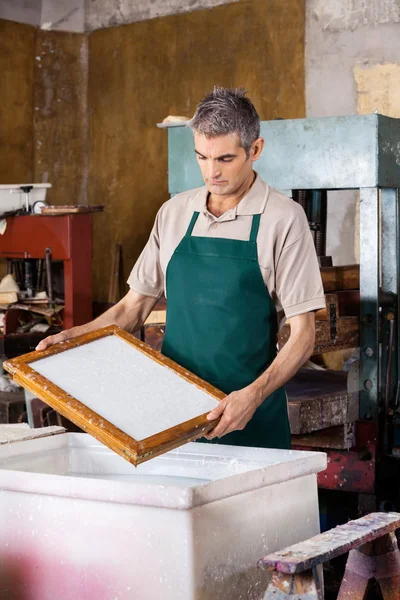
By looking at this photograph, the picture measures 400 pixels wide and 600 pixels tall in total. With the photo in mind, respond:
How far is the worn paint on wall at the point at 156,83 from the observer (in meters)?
7.58

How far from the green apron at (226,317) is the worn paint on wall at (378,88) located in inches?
180

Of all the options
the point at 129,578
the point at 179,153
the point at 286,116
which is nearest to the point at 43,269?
the point at 286,116

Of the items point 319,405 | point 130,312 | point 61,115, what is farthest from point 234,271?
point 61,115

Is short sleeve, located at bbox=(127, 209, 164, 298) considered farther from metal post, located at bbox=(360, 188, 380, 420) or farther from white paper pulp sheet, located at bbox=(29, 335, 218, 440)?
metal post, located at bbox=(360, 188, 380, 420)

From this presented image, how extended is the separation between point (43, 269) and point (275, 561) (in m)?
5.76

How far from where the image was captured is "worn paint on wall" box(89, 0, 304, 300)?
24.9 feet

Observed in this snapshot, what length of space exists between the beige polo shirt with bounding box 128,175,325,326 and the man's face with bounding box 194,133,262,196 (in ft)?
0.25

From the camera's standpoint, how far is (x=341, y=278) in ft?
14.3

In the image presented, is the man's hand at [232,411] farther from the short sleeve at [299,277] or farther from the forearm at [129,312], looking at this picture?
the forearm at [129,312]

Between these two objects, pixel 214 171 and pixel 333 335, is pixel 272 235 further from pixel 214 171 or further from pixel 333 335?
pixel 333 335

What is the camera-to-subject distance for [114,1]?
28.8 feet

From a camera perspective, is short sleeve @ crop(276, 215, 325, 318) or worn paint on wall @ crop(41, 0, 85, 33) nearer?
short sleeve @ crop(276, 215, 325, 318)

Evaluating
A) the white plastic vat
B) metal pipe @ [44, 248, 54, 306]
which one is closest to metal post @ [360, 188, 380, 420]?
the white plastic vat

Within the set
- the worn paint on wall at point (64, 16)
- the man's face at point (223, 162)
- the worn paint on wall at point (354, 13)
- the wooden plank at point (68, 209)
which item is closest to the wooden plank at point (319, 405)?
the man's face at point (223, 162)
